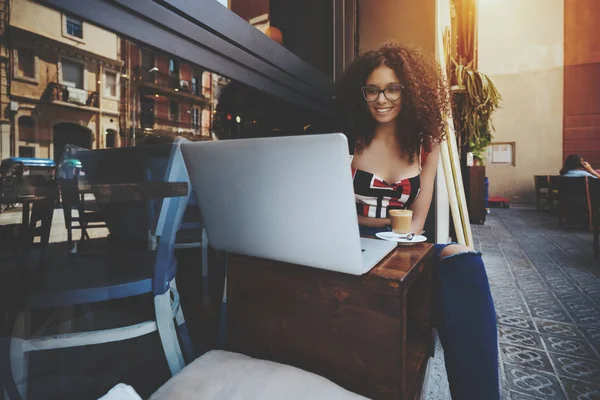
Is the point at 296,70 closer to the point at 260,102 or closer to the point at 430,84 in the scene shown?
the point at 260,102

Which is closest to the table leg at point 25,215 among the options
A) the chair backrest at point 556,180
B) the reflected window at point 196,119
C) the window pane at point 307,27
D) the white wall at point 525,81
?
the reflected window at point 196,119

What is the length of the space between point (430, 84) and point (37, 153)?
64.8 inches

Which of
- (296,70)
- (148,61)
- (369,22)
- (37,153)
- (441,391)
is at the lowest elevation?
(441,391)

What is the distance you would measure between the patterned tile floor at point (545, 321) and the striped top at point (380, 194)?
784 mm

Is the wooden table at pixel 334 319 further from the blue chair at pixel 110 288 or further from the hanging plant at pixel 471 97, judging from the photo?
the hanging plant at pixel 471 97

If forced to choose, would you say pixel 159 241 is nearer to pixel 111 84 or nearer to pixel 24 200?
pixel 24 200

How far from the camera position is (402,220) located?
1.08 metres

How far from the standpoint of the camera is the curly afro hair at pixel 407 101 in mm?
1604

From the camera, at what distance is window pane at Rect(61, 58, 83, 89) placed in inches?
36.3

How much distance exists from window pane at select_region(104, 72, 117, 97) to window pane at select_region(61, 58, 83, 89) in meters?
0.09

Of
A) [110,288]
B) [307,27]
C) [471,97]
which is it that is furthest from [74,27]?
[471,97]

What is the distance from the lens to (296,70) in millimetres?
1896

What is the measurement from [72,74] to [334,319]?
3.20ft

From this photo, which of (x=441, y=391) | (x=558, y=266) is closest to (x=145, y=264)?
(x=441, y=391)
